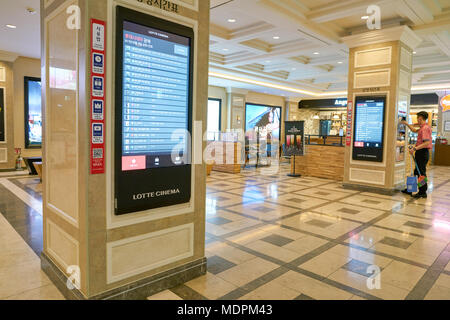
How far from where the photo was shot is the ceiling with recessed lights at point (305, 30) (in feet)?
19.1

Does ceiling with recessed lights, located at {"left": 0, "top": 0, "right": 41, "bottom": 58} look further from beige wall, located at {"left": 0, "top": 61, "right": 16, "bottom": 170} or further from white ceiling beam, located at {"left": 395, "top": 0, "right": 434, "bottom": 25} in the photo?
white ceiling beam, located at {"left": 395, "top": 0, "right": 434, "bottom": 25}

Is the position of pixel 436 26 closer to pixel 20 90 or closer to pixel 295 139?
pixel 295 139

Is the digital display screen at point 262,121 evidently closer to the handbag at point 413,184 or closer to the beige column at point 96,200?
the handbag at point 413,184

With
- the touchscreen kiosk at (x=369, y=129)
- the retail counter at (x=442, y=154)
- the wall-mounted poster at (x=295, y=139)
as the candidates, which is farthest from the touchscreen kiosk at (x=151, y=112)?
the retail counter at (x=442, y=154)

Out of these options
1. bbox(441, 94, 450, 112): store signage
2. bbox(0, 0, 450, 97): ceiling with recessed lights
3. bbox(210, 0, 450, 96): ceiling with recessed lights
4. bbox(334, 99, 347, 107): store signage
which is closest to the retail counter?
bbox(441, 94, 450, 112): store signage

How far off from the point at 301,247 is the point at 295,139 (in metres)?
5.69

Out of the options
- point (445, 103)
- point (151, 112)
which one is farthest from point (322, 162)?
point (445, 103)

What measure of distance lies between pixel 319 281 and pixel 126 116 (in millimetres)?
2124

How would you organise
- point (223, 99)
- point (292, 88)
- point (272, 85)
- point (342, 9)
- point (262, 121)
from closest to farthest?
point (342, 9)
point (272, 85)
point (223, 99)
point (292, 88)
point (262, 121)

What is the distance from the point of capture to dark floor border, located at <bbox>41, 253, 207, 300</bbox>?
2.26 meters

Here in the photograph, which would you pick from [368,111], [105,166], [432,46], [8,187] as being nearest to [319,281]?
[105,166]

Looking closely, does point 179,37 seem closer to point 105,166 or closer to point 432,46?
point 105,166

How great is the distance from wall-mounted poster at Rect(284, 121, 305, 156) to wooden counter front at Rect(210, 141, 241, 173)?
1459 mm

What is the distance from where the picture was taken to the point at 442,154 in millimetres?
12898
